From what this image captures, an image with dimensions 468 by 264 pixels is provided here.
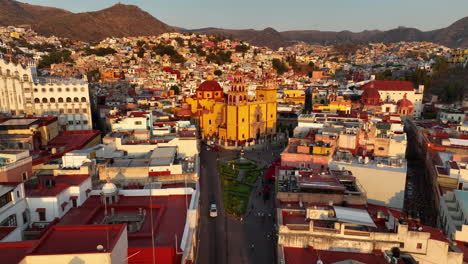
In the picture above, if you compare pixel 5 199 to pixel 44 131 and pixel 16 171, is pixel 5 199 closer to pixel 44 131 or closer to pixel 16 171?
pixel 16 171

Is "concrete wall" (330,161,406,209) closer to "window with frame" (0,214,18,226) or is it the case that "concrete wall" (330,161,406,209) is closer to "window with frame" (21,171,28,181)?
"window with frame" (0,214,18,226)

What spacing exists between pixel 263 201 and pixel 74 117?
26727 millimetres

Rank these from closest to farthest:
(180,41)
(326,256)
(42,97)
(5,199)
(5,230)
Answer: (5,230), (326,256), (5,199), (42,97), (180,41)

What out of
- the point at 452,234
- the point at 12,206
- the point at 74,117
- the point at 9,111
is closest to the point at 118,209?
the point at 12,206

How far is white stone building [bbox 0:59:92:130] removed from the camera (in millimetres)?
38281

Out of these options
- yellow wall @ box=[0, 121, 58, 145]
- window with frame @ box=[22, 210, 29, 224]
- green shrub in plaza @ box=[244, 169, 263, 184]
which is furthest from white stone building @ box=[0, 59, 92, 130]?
window with frame @ box=[22, 210, 29, 224]

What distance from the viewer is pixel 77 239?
35.2 feet

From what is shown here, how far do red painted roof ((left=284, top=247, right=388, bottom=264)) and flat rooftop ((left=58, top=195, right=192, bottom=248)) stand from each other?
5.06 metres

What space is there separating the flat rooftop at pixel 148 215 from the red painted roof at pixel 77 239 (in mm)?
2578

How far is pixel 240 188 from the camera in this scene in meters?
31.0

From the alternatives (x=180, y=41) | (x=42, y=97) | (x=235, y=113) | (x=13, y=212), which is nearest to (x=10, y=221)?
(x=13, y=212)

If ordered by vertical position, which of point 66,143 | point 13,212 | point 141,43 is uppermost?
point 141,43

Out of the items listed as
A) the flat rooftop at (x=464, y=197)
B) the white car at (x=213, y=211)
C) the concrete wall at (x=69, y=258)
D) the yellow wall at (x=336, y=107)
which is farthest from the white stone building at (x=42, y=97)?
the flat rooftop at (x=464, y=197)

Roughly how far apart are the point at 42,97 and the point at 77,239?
3471 centimetres
